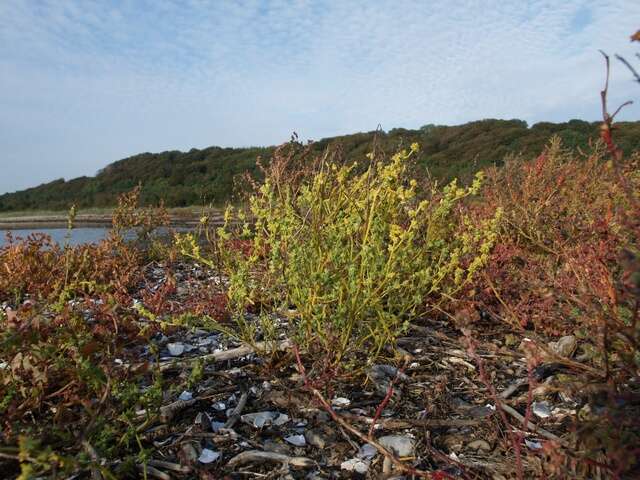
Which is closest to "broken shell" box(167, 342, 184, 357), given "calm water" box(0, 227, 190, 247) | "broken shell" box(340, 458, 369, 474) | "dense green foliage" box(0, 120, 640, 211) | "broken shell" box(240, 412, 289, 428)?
"broken shell" box(240, 412, 289, 428)

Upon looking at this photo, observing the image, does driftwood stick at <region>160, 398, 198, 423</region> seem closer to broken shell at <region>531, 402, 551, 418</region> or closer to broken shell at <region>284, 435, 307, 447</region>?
broken shell at <region>284, 435, 307, 447</region>

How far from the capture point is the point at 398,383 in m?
2.51

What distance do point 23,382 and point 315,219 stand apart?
1.53 meters

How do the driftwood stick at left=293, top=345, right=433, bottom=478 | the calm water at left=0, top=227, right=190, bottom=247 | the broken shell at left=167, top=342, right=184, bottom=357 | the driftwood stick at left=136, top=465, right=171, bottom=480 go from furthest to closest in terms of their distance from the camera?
the calm water at left=0, top=227, right=190, bottom=247
the broken shell at left=167, top=342, right=184, bottom=357
the driftwood stick at left=136, top=465, right=171, bottom=480
the driftwood stick at left=293, top=345, right=433, bottom=478

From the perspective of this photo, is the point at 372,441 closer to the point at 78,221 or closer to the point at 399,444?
the point at 399,444

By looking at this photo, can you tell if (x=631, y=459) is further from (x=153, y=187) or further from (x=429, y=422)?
(x=153, y=187)

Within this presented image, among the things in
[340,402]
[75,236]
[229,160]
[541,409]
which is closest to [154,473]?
[340,402]

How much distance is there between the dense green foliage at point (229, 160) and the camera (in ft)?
58.5

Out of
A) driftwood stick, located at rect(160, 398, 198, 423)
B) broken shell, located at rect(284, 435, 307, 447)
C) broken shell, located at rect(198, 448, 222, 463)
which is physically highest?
driftwood stick, located at rect(160, 398, 198, 423)

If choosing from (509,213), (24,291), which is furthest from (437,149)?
(24,291)

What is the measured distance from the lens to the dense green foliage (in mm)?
17828

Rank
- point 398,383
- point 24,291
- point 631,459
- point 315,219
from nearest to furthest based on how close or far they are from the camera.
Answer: point 631,459
point 398,383
point 315,219
point 24,291

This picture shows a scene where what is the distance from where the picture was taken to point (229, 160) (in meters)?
22.7

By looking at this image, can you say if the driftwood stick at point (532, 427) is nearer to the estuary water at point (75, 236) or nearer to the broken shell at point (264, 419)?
the broken shell at point (264, 419)
